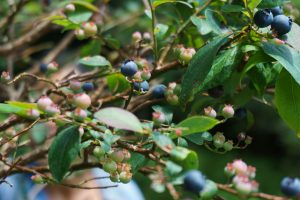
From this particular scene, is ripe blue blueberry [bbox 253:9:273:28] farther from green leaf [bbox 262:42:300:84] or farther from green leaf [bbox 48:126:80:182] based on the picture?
green leaf [bbox 48:126:80:182]

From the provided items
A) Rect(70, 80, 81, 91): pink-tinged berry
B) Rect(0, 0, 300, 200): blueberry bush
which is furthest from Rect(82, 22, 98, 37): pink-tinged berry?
Rect(70, 80, 81, 91): pink-tinged berry

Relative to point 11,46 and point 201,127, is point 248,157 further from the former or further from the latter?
point 201,127

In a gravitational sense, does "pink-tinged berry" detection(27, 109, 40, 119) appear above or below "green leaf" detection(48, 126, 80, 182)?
above

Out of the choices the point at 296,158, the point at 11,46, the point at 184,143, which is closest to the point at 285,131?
the point at 296,158

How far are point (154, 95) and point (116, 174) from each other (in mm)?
164

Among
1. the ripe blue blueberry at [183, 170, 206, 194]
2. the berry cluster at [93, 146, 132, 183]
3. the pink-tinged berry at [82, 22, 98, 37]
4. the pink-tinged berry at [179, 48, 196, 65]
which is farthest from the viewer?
the pink-tinged berry at [82, 22, 98, 37]

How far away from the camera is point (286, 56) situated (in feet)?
2.15

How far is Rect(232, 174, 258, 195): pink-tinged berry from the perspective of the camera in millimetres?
499

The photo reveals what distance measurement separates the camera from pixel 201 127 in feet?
1.85

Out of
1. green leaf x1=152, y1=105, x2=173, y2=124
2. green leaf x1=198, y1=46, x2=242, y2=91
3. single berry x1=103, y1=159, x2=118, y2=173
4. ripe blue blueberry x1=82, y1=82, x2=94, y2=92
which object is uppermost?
green leaf x1=198, y1=46, x2=242, y2=91

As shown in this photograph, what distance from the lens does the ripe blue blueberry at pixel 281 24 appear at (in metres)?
0.65

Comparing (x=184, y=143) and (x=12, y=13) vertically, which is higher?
(x=184, y=143)

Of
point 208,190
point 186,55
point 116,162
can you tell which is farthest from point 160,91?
point 208,190

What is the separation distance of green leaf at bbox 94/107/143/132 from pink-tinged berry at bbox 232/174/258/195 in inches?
3.8
